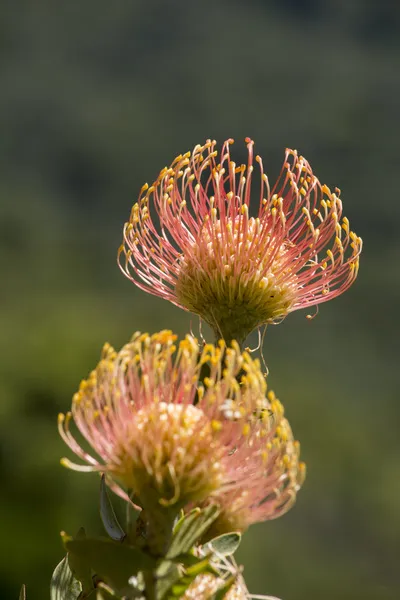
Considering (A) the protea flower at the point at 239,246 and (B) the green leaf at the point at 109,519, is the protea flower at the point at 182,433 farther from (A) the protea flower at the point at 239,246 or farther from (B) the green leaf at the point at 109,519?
(A) the protea flower at the point at 239,246

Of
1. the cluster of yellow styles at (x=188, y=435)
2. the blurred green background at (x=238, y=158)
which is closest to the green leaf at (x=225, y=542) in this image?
the cluster of yellow styles at (x=188, y=435)

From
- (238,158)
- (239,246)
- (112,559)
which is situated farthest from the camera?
(238,158)

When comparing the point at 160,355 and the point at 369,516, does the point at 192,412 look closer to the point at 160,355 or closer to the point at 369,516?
the point at 160,355

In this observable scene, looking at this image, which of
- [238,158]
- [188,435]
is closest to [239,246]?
[188,435]

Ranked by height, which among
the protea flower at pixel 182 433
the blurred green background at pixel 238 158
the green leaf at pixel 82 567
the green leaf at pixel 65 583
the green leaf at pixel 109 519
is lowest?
the green leaf at pixel 65 583

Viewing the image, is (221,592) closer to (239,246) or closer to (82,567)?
(82,567)
